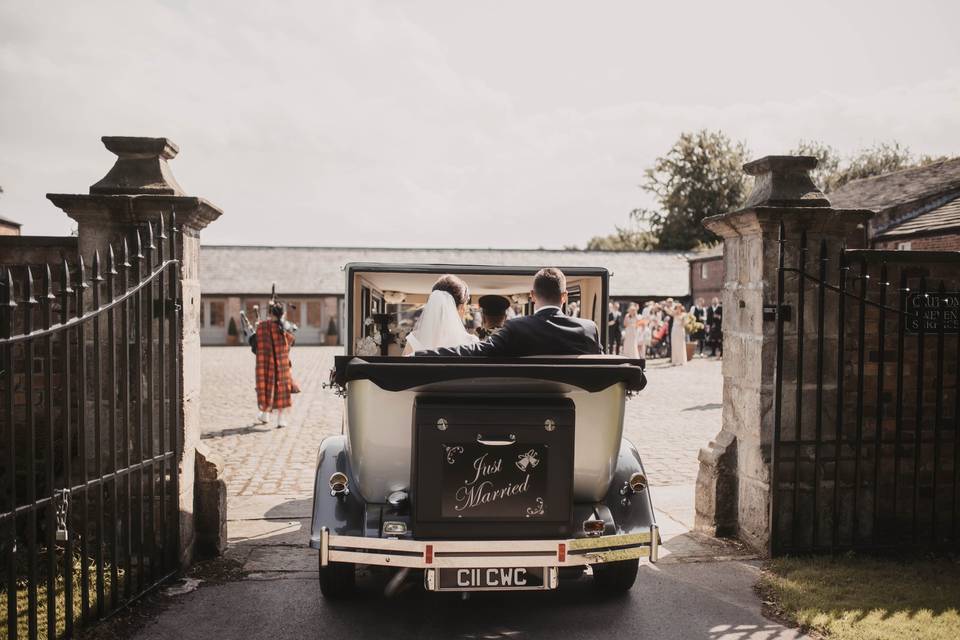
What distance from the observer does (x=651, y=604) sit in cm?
470

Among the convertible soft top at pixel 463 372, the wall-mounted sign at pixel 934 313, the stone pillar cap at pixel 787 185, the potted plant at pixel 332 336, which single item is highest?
the stone pillar cap at pixel 787 185

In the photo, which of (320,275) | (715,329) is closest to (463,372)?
(715,329)

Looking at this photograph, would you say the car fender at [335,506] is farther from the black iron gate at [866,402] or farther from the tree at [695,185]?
the tree at [695,185]

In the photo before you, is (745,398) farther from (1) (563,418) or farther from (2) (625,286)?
(2) (625,286)

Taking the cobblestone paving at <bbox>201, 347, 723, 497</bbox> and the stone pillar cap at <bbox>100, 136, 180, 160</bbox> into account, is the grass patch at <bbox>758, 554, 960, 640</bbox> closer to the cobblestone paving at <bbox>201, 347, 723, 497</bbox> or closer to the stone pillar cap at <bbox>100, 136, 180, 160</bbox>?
the cobblestone paving at <bbox>201, 347, 723, 497</bbox>

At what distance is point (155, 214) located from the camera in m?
5.07

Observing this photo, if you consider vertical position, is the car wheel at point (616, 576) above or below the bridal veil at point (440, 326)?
below

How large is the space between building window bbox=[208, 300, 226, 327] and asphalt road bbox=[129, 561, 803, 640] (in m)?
42.7

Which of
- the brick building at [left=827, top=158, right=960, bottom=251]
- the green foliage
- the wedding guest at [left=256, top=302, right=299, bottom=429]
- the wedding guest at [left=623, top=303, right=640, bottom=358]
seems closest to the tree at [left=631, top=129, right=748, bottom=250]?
the green foliage

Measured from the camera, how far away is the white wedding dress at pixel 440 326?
5.84m

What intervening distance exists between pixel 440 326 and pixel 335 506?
1.82 m

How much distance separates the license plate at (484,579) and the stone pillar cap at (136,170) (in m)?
3.06

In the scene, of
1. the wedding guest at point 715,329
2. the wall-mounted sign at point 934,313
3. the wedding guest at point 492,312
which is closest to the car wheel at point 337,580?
the wedding guest at point 492,312

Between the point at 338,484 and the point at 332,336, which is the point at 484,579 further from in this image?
the point at 332,336
